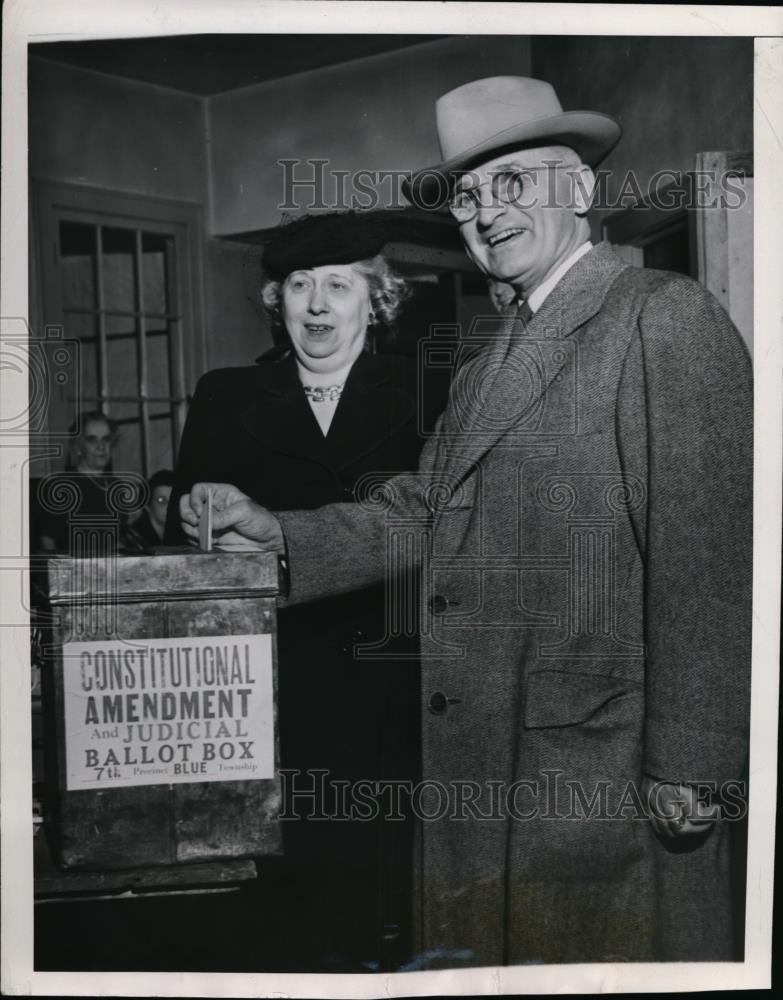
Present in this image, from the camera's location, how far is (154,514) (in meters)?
2.55

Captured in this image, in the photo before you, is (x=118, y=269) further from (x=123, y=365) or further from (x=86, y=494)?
(x=86, y=494)

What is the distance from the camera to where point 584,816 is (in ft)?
8.41

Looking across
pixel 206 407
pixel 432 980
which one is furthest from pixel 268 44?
pixel 432 980

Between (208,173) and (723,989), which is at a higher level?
(208,173)

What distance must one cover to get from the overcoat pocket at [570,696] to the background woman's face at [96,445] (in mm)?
1166

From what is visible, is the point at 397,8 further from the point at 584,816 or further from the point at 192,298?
the point at 584,816

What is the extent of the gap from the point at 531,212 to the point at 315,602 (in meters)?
1.07

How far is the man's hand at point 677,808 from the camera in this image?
2.44 meters

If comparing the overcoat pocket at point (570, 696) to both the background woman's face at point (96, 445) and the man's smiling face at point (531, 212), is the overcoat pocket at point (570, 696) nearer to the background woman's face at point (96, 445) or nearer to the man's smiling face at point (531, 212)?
the man's smiling face at point (531, 212)

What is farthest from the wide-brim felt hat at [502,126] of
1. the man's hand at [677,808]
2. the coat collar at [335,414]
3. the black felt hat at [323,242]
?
the man's hand at [677,808]

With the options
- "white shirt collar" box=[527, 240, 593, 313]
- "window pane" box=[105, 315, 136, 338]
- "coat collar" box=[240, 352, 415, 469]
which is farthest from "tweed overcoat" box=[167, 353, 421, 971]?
"white shirt collar" box=[527, 240, 593, 313]

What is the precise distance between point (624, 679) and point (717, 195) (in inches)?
47.1

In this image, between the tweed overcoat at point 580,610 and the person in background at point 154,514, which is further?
the person in background at point 154,514

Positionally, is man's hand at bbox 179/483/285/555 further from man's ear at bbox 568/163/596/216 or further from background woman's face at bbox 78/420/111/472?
man's ear at bbox 568/163/596/216
